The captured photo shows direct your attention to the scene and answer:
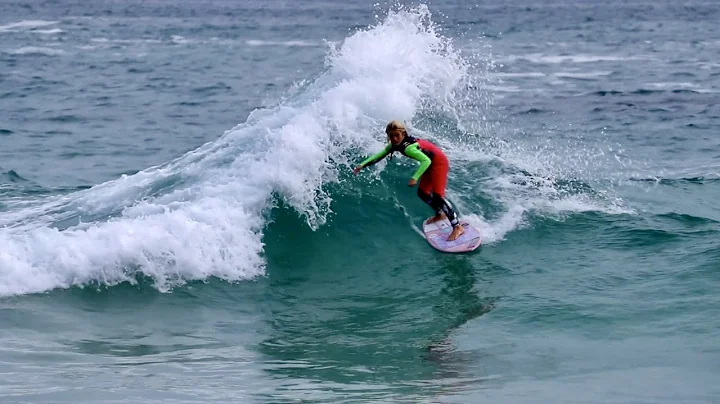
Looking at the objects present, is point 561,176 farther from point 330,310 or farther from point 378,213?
point 330,310

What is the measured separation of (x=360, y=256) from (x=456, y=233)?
137cm

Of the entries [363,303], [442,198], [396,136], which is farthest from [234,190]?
[442,198]

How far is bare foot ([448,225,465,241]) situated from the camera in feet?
41.2

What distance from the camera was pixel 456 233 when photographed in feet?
41.3

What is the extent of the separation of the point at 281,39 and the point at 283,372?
39.7 m

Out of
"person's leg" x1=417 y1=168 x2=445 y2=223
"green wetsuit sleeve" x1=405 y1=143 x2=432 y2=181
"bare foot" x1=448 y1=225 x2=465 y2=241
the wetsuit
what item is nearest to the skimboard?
"bare foot" x1=448 y1=225 x2=465 y2=241

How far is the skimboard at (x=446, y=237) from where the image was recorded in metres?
12.6

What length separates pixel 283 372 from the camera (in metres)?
9.14

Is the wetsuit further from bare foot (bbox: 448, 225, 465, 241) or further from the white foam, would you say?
the white foam

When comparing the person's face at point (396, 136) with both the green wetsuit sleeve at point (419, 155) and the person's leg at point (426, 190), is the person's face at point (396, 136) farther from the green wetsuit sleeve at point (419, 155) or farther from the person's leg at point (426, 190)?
the person's leg at point (426, 190)

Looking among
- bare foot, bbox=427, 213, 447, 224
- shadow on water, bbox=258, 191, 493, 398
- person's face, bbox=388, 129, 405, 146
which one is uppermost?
person's face, bbox=388, 129, 405, 146

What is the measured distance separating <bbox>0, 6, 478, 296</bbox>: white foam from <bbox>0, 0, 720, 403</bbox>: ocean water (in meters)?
0.04

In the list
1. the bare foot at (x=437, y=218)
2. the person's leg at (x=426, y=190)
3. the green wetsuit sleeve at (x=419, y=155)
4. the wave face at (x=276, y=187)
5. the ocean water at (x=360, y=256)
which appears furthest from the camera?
the bare foot at (x=437, y=218)

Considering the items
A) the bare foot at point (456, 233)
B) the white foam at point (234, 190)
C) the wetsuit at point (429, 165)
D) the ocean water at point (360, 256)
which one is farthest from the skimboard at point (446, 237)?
the white foam at point (234, 190)
